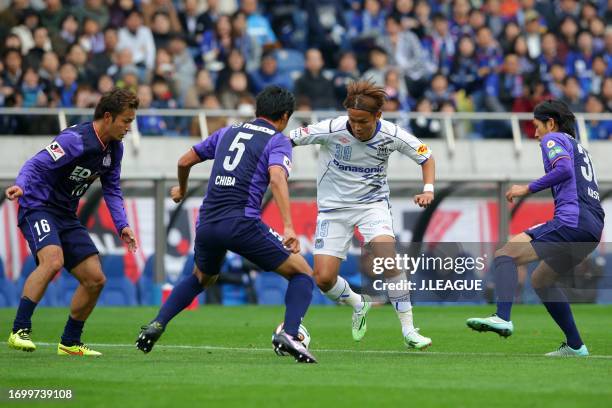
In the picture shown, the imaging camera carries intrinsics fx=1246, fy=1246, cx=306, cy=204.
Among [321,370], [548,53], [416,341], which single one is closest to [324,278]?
[416,341]

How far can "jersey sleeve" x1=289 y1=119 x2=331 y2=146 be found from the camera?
11.3 meters

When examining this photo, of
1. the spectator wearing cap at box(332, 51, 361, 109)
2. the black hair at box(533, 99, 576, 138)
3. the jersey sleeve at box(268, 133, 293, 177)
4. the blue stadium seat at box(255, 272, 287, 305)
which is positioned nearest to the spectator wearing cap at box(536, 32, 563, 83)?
the spectator wearing cap at box(332, 51, 361, 109)

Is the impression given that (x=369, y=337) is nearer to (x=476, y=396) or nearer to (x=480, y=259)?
(x=480, y=259)

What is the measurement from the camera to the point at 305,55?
2320 cm

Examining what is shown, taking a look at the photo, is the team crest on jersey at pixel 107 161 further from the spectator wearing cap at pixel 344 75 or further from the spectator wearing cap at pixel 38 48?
the spectator wearing cap at pixel 344 75

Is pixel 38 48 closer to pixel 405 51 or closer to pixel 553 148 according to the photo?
pixel 405 51

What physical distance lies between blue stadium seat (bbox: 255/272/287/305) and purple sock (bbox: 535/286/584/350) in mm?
9428

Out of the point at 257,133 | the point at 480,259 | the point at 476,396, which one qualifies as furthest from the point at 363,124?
the point at 480,259

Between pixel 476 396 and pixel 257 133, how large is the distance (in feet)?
10.5

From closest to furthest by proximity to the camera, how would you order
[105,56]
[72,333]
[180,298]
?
[180,298]
[72,333]
[105,56]

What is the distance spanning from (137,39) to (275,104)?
39.6 feet

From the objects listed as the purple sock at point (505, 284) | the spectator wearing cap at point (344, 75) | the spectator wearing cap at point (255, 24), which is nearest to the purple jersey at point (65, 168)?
the purple sock at point (505, 284)

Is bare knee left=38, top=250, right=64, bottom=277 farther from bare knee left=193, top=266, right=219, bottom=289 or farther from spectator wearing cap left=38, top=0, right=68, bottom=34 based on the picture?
spectator wearing cap left=38, top=0, right=68, bottom=34

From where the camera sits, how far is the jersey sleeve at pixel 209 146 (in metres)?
10.3
